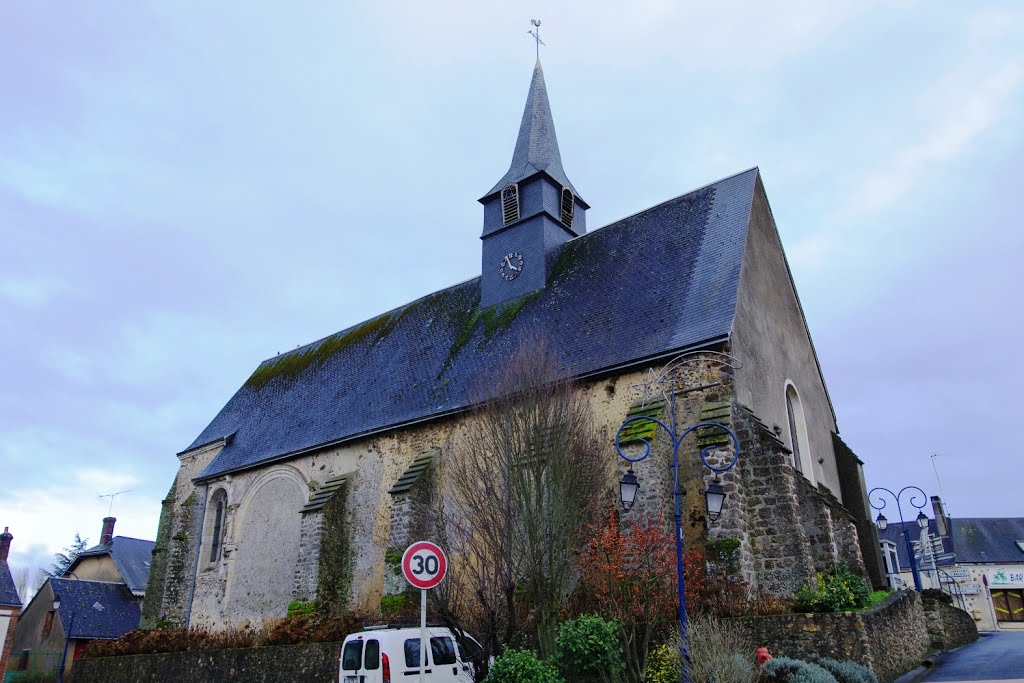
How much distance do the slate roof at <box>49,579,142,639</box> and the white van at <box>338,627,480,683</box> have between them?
974 inches

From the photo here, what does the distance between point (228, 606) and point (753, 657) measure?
15.8 metres

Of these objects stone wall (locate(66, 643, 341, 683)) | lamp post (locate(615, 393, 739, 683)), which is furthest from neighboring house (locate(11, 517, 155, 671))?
lamp post (locate(615, 393, 739, 683))

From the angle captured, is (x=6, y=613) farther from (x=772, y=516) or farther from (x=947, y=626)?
(x=947, y=626)

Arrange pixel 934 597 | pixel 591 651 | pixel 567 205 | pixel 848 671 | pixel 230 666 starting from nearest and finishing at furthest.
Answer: pixel 848 671 < pixel 591 651 < pixel 230 666 < pixel 934 597 < pixel 567 205

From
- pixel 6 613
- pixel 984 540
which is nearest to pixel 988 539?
pixel 984 540

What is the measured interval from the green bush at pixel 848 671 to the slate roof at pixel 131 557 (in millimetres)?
31244

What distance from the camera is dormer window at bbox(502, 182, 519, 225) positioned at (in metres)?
21.6

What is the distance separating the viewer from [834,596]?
10.8 metres

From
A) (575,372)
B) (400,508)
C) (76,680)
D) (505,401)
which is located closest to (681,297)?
(575,372)

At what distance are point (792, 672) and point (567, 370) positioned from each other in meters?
7.24

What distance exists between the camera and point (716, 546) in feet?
38.9

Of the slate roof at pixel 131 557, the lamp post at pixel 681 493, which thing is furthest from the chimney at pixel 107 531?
the lamp post at pixel 681 493

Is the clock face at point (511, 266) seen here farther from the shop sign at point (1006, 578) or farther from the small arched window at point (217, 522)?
the shop sign at point (1006, 578)

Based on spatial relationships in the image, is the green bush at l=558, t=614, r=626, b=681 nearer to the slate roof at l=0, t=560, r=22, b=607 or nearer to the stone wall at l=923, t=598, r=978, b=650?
the stone wall at l=923, t=598, r=978, b=650
